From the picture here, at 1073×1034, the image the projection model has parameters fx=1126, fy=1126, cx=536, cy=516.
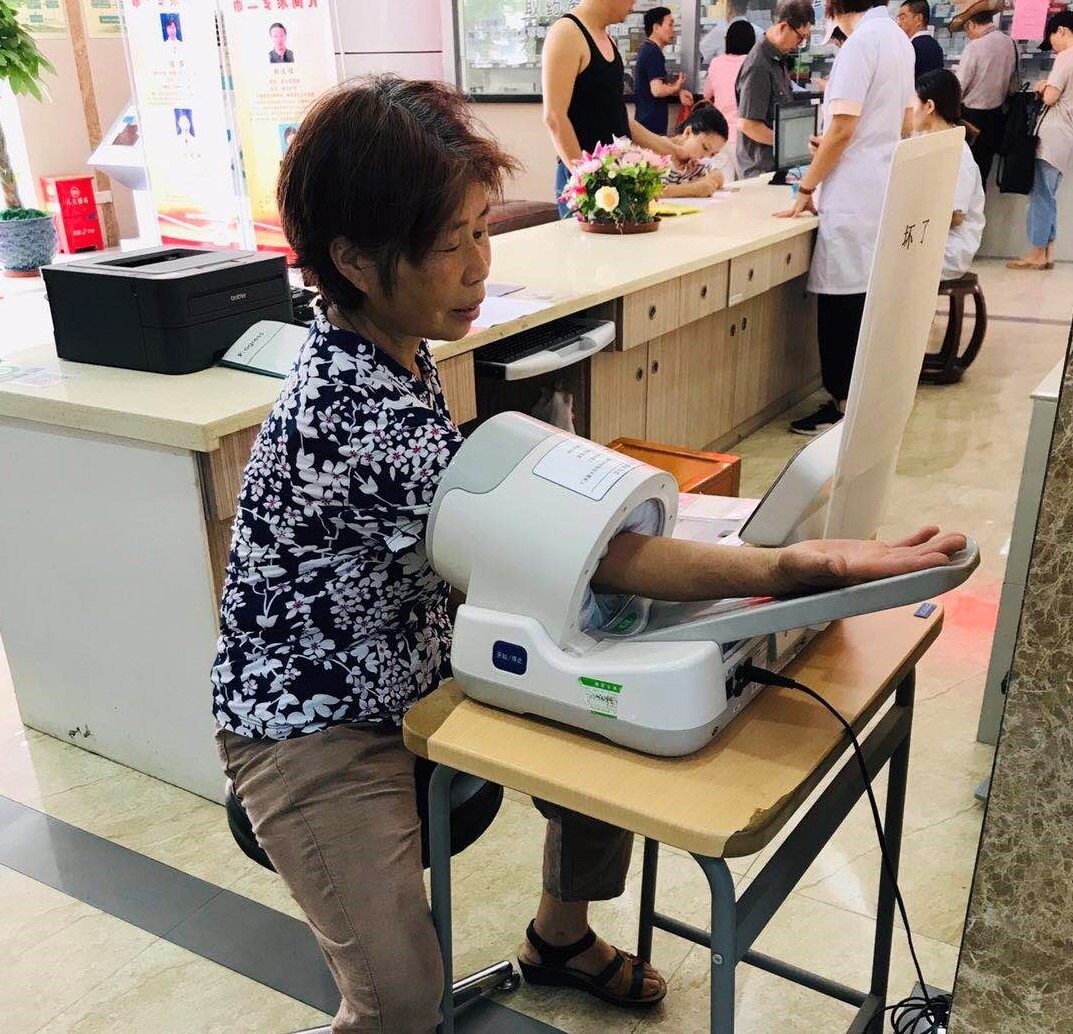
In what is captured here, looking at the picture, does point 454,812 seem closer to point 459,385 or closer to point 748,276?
point 459,385

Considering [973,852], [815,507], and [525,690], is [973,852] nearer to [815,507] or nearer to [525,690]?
[815,507]

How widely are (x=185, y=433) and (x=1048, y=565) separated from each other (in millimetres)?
1409

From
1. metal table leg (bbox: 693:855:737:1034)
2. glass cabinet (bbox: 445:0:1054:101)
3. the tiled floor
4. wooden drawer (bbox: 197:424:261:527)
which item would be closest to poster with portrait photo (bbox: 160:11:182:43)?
the tiled floor

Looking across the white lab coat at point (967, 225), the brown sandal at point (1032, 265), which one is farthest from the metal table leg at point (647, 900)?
the brown sandal at point (1032, 265)

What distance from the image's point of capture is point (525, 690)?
109 centimetres

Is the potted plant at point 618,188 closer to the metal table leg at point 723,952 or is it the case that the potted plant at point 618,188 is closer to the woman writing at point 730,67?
the metal table leg at point 723,952

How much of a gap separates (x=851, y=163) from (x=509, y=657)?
10.7ft

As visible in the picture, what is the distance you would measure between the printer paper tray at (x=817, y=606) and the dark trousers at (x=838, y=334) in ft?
10.7

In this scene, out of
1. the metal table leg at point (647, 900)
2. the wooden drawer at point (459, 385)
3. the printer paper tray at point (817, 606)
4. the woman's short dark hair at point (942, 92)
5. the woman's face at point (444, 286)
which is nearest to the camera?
the printer paper tray at point (817, 606)

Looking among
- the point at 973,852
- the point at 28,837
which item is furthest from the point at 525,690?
the point at 28,837

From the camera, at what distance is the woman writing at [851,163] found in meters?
3.61

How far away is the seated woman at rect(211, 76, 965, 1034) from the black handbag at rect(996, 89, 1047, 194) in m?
6.75

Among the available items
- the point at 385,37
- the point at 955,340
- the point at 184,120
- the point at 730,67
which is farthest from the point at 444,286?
the point at 730,67

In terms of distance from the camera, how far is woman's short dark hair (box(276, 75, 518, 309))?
115 cm
